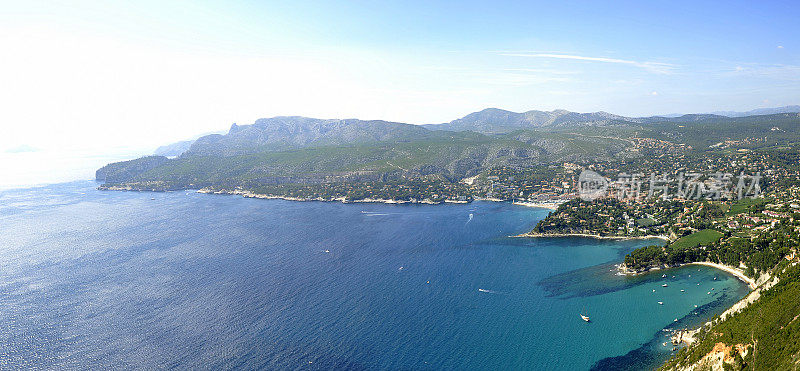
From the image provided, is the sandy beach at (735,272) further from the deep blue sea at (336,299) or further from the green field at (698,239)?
the green field at (698,239)

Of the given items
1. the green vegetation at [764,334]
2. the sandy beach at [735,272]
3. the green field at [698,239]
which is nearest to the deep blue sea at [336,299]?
the sandy beach at [735,272]

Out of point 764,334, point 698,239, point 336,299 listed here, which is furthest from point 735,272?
point 336,299

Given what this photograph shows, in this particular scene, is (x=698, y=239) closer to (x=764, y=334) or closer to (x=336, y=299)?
(x=764, y=334)

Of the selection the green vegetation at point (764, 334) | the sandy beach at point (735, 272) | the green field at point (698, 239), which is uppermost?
the green vegetation at point (764, 334)

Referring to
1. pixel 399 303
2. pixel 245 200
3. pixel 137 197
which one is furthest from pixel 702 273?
pixel 137 197

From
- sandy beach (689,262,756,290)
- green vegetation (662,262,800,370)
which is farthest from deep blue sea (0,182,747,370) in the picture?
green vegetation (662,262,800,370)

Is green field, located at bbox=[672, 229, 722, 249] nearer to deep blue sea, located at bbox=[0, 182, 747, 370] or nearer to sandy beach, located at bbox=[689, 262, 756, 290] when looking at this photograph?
sandy beach, located at bbox=[689, 262, 756, 290]
